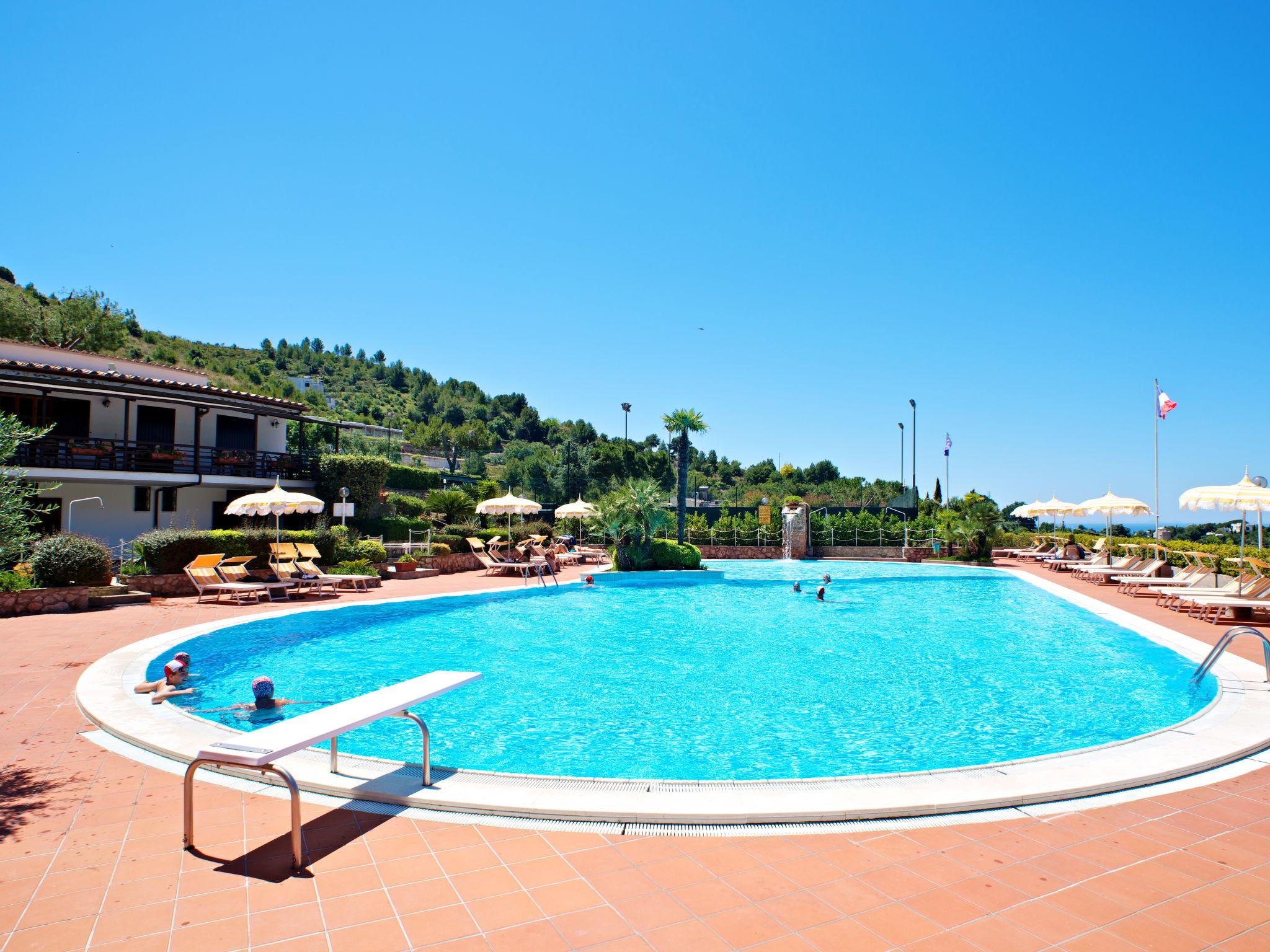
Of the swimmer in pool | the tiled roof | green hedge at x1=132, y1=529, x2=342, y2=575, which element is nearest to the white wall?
the tiled roof

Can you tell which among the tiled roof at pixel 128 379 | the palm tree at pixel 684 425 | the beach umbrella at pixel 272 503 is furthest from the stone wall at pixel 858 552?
the tiled roof at pixel 128 379

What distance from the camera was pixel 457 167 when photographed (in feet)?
66.8

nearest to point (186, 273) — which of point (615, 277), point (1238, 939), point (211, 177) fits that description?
point (211, 177)

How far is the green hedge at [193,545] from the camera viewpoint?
1576 centimetres

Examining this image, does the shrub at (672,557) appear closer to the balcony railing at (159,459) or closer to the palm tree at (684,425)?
the palm tree at (684,425)

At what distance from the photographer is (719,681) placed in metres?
10.3

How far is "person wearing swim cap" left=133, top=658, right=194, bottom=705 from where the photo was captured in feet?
24.8

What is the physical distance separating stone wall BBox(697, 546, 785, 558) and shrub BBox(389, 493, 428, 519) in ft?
44.3

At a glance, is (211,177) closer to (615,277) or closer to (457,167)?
(457,167)

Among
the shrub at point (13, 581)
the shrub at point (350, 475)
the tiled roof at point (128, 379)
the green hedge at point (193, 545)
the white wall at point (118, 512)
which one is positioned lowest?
the shrub at point (13, 581)

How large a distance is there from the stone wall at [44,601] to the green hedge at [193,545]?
2.22 m

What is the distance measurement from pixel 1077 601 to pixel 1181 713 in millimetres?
9203

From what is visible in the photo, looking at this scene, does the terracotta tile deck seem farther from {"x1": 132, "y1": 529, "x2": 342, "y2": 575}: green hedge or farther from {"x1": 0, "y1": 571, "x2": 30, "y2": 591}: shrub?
{"x1": 132, "y1": 529, "x2": 342, "y2": 575}: green hedge

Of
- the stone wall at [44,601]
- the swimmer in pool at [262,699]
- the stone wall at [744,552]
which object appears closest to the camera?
the swimmer in pool at [262,699]
